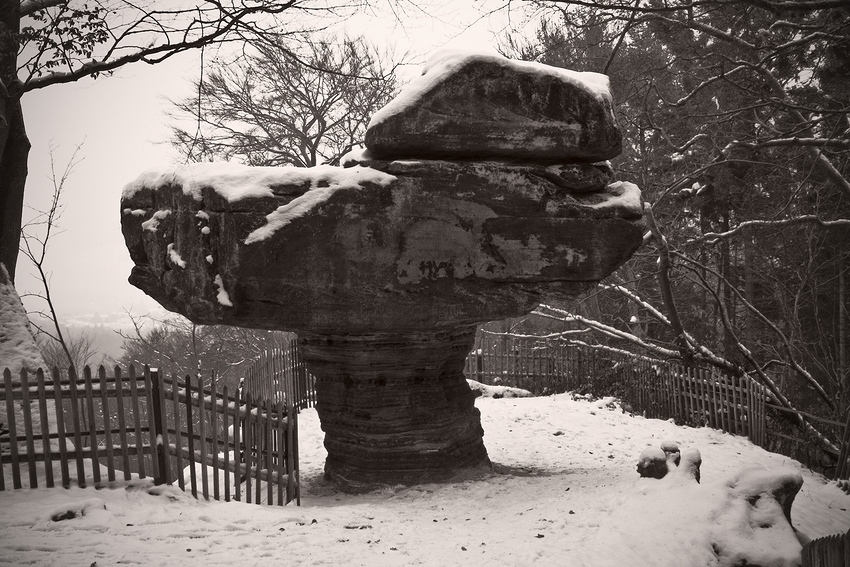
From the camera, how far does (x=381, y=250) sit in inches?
274

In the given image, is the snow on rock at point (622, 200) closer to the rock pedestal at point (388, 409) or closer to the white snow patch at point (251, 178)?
the rock pedestal at point (388, 409)

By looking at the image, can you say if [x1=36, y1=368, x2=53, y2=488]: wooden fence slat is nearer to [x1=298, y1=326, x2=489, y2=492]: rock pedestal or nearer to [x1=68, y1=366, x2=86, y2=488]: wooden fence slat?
[x1=68, y1=366, x2=86, y2=488]: wooden fence slat

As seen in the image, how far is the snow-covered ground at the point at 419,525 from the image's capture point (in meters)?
4.88

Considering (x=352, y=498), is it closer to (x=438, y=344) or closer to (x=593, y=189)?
(x=438, y=344)

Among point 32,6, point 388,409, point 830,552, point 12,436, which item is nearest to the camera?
point 830,552

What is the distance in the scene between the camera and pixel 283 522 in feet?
18.8

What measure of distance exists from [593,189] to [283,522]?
4782 mm

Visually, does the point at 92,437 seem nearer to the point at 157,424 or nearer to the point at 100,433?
the point at 100,433

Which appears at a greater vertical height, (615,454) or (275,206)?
(275,206)

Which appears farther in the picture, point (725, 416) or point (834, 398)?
point (725, 416)

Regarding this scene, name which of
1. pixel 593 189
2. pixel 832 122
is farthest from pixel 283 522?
pixel 832 122

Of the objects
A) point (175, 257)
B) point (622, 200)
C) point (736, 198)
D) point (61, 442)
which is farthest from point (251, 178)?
point (736, 198)

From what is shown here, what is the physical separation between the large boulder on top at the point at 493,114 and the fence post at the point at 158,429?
320 cm

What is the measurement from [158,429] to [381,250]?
2.77m
